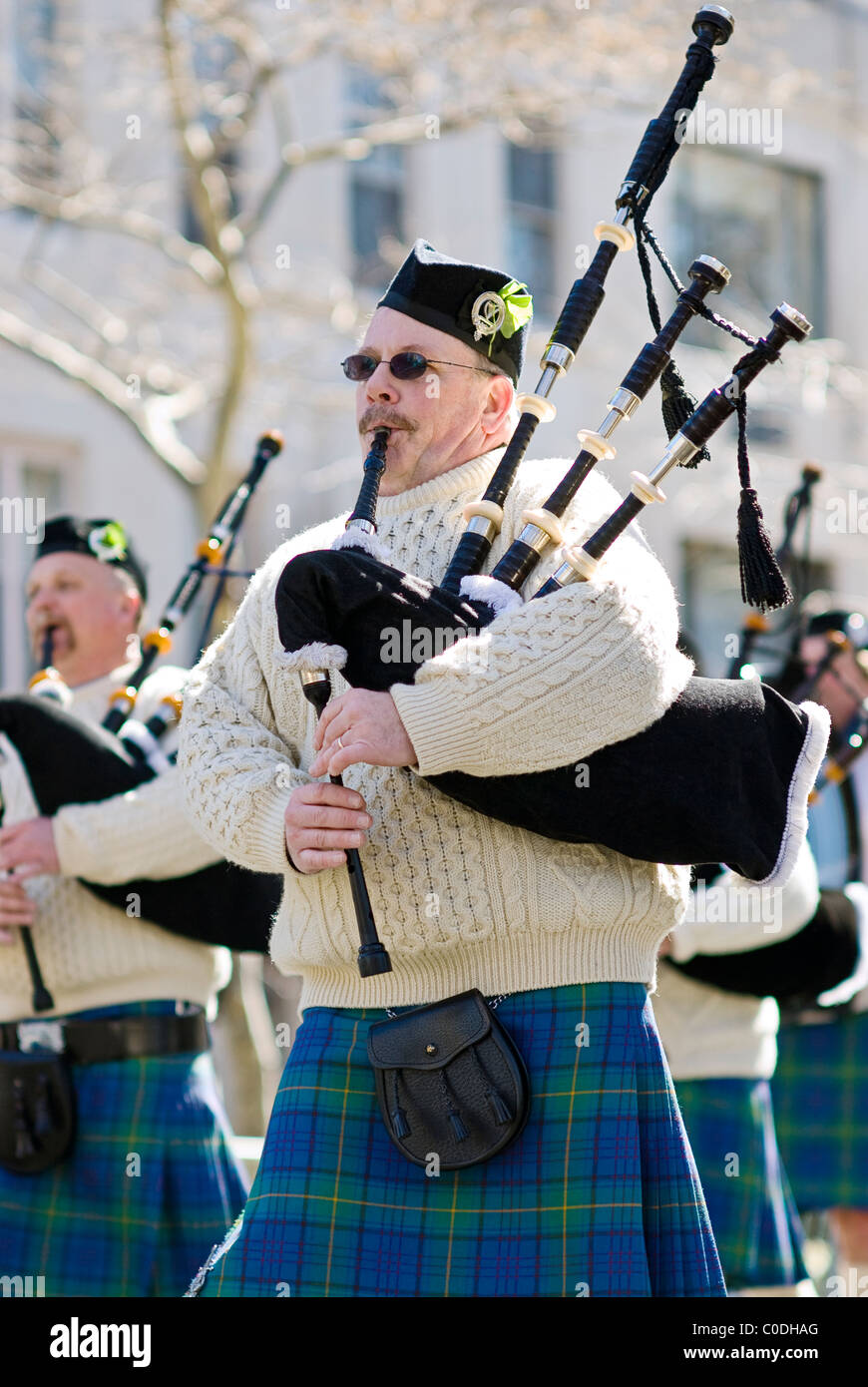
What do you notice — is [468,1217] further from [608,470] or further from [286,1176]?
[608,470]

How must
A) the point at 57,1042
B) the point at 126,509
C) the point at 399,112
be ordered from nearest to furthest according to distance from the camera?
1. the point at 57,1042
2. the point at 399,112
3. the point at 126,509

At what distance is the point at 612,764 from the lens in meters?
2.11

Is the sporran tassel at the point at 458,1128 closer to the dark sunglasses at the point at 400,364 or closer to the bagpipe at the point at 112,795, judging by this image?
the dark sunglasses at the point at 400,364

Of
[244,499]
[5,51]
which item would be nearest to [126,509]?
[5,51]

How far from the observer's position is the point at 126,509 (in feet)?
28.5

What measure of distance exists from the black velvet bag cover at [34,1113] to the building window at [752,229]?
806 cm

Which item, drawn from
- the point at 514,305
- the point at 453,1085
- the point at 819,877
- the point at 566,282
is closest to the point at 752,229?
the point at 566,282

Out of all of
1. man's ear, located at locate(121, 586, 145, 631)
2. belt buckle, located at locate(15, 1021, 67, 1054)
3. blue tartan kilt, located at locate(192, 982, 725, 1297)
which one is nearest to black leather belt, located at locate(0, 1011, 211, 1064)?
belt buckle, located at locate(15, 1021, 67, 1054)

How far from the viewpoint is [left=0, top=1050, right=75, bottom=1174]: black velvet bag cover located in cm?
331

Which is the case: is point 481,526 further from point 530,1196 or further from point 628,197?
point 530,1196

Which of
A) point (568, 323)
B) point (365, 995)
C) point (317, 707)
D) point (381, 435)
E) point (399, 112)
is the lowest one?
point (365, 995)

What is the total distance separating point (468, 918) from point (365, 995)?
19 cm

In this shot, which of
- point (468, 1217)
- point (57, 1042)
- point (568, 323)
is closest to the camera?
point (468, 1217)

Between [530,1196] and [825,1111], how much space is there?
2.44m
